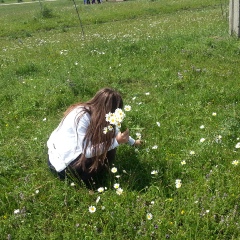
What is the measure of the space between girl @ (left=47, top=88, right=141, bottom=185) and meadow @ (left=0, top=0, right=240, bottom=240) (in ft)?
0.56

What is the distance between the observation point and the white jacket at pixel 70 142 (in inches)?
151

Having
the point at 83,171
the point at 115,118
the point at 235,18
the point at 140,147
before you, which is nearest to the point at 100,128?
the point at 115,118

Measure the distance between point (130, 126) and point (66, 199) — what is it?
1.79 m

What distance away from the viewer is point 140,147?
4.57m

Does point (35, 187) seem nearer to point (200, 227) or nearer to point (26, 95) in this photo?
point (200, 227)

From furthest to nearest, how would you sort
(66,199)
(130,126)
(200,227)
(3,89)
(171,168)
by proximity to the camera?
(3,89), (130,126), (171,168), (66,199), (200,227)

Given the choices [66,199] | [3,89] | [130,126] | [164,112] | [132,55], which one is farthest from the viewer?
[132,55]

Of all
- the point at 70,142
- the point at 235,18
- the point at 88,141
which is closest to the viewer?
the point at 88,141

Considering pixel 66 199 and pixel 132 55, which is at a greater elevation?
pixel 66 199

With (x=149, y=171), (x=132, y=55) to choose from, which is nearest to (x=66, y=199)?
(x=149, y=171)

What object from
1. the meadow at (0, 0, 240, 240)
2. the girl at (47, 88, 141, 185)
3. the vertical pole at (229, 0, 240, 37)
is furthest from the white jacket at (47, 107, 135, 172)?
the vertical pole at (229, 0, 240, 37)

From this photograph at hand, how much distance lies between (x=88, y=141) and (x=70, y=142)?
9.0 inches

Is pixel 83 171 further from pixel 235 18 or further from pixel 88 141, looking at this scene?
pixel 235 18

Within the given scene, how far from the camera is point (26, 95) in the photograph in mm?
6637
